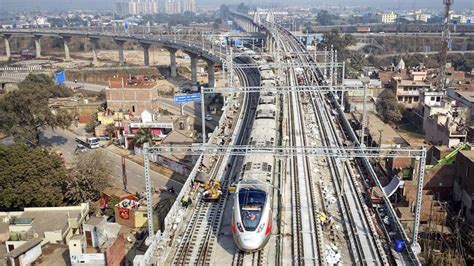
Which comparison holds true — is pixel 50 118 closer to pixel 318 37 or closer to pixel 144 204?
→ pixel 144 204

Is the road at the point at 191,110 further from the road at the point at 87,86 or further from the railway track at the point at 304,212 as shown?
the railway track at the point at 304,212

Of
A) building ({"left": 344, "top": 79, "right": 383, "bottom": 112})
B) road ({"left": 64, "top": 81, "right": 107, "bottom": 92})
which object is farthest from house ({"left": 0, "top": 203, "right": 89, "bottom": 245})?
road ({"left": 64, "top": 81, "right": 107, "bottom": 92})

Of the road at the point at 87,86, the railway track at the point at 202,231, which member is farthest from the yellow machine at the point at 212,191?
the road at the point at 87,86

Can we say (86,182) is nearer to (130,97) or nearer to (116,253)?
(116,253)

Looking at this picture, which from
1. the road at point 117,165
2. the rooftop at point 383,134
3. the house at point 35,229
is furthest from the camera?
the rooftop at point 383,134

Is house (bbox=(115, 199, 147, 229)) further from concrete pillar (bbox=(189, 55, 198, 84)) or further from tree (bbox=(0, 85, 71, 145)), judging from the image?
concrete pillar (bbox=(189, 55, 198, 84))

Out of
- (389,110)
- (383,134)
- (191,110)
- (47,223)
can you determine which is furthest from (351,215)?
(191,110)
